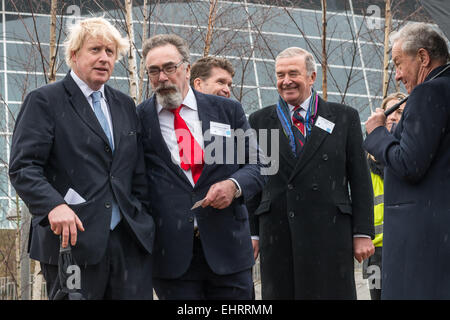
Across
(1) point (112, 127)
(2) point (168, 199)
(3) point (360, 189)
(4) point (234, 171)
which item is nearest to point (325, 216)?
(3) point (360, 189)

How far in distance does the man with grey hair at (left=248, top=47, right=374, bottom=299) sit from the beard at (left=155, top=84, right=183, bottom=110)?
1.21 meters

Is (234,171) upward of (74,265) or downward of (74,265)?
upward

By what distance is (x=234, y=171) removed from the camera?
4.35 m

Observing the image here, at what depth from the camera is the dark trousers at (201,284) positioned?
412cm

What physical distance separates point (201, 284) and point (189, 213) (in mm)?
418

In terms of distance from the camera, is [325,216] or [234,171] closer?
[234,171]

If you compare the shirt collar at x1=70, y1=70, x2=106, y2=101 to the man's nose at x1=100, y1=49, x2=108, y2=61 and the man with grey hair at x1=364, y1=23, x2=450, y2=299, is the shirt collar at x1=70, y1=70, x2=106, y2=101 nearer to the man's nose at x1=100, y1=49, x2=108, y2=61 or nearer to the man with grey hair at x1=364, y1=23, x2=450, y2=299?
the man's nose at x1=100, y1=49, x2=108, y2=61

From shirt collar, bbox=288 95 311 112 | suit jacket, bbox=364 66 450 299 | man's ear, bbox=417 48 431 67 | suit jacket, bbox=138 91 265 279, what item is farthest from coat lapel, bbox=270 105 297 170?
man's ear, bbox=417 48 431 67

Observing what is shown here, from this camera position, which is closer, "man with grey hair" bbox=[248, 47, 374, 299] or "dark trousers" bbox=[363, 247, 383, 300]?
"man with grey hair" bbox=[248, 47, 374, 299]

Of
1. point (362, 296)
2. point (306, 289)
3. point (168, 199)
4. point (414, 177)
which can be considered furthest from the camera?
point (362, 296)

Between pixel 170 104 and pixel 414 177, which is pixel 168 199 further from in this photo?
pixel 414 177

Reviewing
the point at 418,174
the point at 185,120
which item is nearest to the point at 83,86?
the point at 185,120

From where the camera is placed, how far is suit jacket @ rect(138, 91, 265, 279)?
13.6 feet
